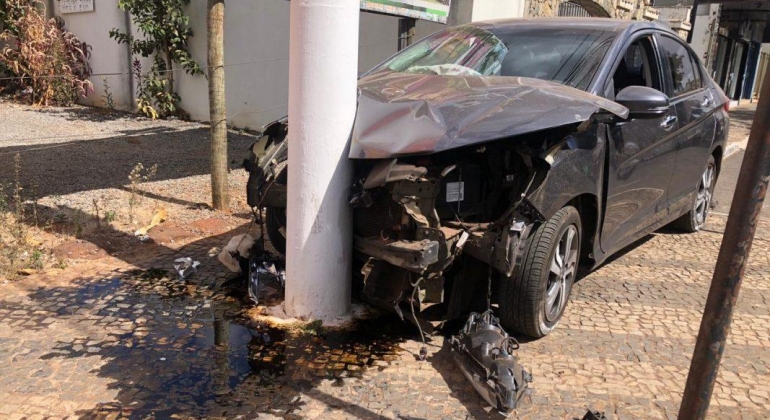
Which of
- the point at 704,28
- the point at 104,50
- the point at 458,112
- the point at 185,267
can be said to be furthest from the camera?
the point at 704,28

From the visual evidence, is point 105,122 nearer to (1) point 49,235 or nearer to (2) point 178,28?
(2) point 178,28

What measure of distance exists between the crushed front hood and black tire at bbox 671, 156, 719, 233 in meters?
2.97

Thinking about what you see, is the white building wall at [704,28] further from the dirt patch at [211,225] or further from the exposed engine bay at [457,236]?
the exposed engine bay at [457,236]

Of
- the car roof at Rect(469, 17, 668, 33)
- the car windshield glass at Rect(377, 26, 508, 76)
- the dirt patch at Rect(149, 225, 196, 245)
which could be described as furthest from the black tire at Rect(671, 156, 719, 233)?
the dirt patch at Rect(149, 225, 196, 245)

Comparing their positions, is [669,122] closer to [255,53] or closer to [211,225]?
[211,225]

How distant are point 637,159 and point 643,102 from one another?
0.56 m

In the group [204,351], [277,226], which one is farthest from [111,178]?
[204,351]

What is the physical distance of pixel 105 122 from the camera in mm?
11828

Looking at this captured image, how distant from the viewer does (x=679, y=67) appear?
5.14 metres

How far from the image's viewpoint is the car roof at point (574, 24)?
4375mm

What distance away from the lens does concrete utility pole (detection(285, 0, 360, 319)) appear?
340 cm

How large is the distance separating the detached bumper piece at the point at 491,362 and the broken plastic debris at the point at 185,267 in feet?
7.12

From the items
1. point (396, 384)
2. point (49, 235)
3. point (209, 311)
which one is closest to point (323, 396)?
point (396, 384)

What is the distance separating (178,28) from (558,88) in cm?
975
